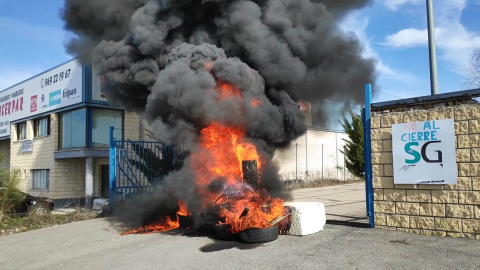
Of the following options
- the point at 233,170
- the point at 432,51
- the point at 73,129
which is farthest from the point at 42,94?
the point at 432,51

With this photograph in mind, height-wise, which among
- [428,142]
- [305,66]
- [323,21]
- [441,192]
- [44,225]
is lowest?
[44,225]

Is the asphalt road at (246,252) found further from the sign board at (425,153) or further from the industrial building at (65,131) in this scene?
the industrial building at (65,131)

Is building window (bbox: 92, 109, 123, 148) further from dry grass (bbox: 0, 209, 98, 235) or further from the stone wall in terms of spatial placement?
the stone wall

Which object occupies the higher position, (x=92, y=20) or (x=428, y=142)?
(x=92, y=20)

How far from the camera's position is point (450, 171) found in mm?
6785

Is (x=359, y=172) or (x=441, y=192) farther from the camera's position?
(x=359, y=172)

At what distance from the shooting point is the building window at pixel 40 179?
19.1 meters

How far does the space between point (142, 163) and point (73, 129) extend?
24.7 feet

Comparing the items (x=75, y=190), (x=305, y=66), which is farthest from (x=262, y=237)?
(x=75, y=190)

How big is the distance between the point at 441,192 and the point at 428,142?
0.93 metres

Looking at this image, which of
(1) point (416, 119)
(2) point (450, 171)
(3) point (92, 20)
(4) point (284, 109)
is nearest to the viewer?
(2) point (450, 171)

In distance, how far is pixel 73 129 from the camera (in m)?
17.4

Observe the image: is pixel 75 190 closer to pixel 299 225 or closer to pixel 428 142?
pixel 299 225

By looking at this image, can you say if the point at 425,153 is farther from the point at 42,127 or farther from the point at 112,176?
the point at 42,127
